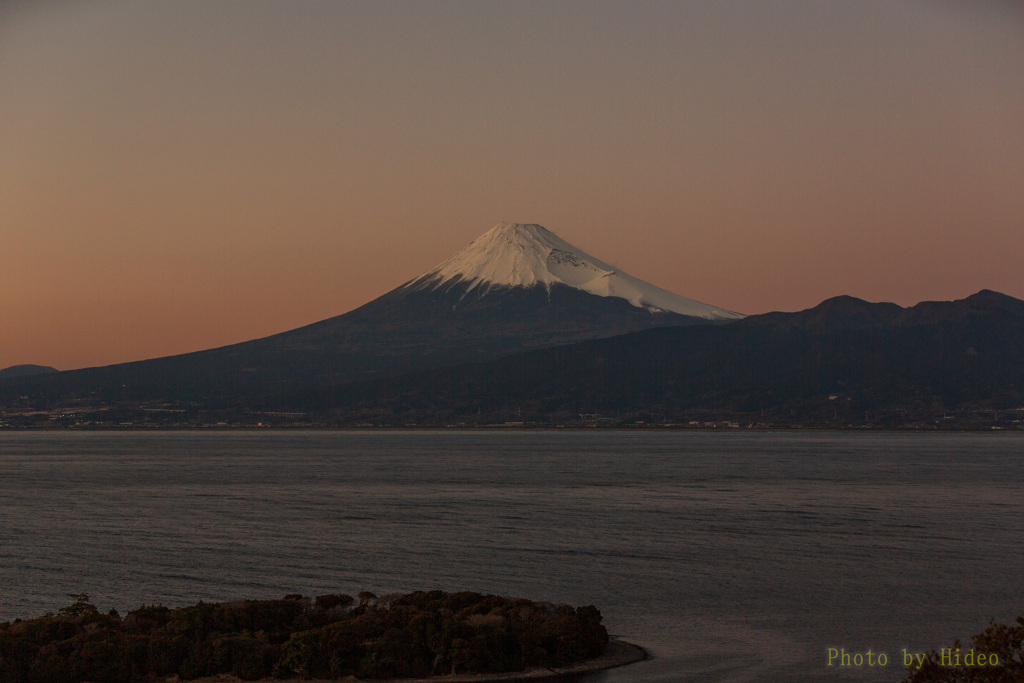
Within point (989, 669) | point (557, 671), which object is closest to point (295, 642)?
point (557, 671)

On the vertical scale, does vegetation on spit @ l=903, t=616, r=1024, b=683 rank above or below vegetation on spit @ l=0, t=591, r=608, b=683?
above

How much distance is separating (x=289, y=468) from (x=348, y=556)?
79.7m

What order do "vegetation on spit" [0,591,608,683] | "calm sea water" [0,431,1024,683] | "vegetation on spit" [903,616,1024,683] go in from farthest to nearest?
"calm sea water" [0,431,1024,683] → "vegetation on spit" [0,591,608,683] → "vegetation on spit" [903,616,1024,683]

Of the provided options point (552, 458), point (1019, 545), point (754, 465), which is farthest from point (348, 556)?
point (552, 458)

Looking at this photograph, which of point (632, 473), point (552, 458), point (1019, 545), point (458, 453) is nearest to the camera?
point (1019, 545)

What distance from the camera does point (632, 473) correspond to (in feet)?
377

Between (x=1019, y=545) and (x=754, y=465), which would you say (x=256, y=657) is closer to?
(x=1019, y=545)

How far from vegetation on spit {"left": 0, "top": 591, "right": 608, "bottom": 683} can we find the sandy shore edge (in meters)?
0.26

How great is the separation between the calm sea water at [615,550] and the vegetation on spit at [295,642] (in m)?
2.71

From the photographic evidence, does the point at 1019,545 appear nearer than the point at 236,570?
No

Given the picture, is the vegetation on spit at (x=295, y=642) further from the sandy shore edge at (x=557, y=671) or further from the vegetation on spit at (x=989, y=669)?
the vegetation on spit at (x=989, y=669)

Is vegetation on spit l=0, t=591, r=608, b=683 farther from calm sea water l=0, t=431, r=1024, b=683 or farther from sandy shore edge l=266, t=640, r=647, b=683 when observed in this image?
calm sea water l=0, t=431, r=1024, b=683

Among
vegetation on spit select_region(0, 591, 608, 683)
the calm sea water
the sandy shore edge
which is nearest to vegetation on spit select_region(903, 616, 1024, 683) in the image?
Result: the calm sea water

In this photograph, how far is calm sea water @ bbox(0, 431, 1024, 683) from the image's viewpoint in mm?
34219
